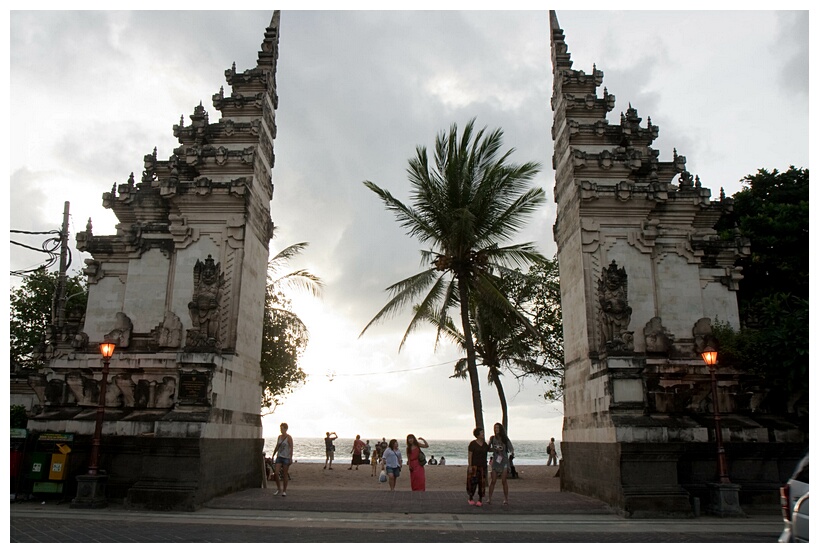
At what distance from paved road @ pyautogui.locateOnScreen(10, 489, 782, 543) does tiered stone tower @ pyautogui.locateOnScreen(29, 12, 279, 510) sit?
1291 millimetres

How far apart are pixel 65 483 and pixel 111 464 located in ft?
3.13

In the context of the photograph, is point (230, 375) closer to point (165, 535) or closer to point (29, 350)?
point (165, 535)

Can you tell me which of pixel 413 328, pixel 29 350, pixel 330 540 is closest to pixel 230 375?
pixel 330 540

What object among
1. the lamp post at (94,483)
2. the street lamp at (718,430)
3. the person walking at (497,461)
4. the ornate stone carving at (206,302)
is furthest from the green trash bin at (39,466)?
the street lamp at (718,430)

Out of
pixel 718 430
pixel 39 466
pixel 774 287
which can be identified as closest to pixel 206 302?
pixel 39 466

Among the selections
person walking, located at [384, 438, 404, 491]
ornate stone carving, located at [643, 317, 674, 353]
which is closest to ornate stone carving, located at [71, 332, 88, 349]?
person walking, located at [384, 438, 404, 491]

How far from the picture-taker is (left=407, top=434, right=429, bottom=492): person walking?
50.2ft

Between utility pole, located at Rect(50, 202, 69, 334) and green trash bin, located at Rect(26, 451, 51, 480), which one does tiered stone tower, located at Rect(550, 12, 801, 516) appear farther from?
utility pole, located at Rect(50, 202, 69, 334)

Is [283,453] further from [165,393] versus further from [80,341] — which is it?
[80,341]

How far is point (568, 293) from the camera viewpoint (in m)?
17.6

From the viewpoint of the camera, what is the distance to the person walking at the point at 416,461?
50.2 feet

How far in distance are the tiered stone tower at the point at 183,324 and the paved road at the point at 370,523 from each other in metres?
1.29

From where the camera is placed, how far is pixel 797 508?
7.11 metres

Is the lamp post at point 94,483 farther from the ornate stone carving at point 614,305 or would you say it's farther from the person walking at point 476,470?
the ornate stone carving at point 614,305
